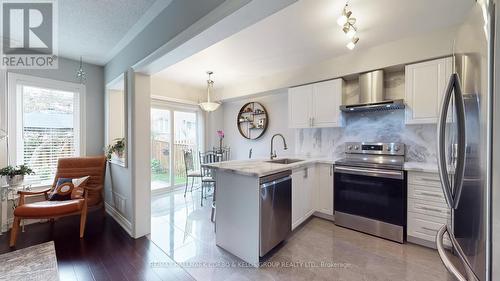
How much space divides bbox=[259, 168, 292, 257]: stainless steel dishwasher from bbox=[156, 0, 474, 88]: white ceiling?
65.7 inches

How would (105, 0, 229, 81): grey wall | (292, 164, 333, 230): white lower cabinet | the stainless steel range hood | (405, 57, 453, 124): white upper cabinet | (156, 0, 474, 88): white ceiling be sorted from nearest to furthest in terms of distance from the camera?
(105, 0, 229, 81): grey wall → (156, 0, 474, 88): white ceiling → (405, 57, 453, 124): white upper cabinet → (292, 164, 333, 230): white lower cabinet → the stainless steel range hood

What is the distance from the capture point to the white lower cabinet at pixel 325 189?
2.99 meters

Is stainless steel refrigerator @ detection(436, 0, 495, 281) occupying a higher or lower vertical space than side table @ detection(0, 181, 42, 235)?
higher

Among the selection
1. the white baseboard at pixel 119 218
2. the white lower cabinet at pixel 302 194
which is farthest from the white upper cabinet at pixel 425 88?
the white baseboard at pixel 119 218

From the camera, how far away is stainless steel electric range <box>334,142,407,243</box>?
7.87 ft

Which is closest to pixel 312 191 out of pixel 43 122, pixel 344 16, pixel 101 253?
Answer: pixel 344 16

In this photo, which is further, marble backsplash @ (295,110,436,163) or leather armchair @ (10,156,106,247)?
marble backsplash @ (295,110,436,163)

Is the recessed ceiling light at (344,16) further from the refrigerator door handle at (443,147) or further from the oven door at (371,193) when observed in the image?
the oven door at (371,193)

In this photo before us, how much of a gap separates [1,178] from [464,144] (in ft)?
14.8

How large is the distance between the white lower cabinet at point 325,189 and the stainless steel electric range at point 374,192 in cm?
11

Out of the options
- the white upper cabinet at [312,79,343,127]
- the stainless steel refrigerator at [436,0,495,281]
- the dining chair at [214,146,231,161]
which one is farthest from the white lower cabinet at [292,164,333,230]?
the dining chair at [214,146,231,161]

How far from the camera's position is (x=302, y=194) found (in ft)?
9.09

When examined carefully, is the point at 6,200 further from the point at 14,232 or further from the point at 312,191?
the point at 312,191

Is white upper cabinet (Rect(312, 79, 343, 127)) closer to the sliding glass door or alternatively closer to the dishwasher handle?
the dishwasher handle
